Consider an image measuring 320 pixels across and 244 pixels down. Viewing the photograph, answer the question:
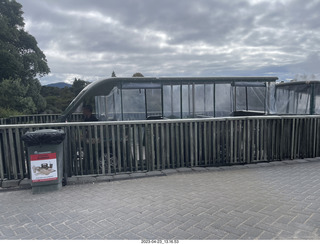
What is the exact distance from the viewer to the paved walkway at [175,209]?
9.79 feet

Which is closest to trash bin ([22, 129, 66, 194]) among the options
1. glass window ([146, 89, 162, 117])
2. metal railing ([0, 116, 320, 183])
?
metal railing ([0, 116, 320, 183])

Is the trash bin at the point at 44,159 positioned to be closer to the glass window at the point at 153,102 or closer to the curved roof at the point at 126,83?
the curved roof at the point at 126,83

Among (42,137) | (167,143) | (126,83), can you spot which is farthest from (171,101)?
(42,137)

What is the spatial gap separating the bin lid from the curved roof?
2.22 meters

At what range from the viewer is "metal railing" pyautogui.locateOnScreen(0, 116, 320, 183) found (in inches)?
198

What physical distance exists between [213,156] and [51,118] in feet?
33.2

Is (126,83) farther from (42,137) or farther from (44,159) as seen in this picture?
(44,159)

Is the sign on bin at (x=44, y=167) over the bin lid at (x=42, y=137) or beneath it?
beneath

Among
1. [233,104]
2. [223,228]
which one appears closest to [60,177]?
[223,228]

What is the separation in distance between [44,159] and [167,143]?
105 inches

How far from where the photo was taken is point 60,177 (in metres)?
4.66

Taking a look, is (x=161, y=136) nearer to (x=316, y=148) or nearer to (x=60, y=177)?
(x=60, y=177)

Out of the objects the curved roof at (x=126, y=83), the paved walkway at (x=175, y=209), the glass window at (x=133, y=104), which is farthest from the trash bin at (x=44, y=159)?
the glass window at (x=133, y=104)

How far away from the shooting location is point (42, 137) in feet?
14.5
